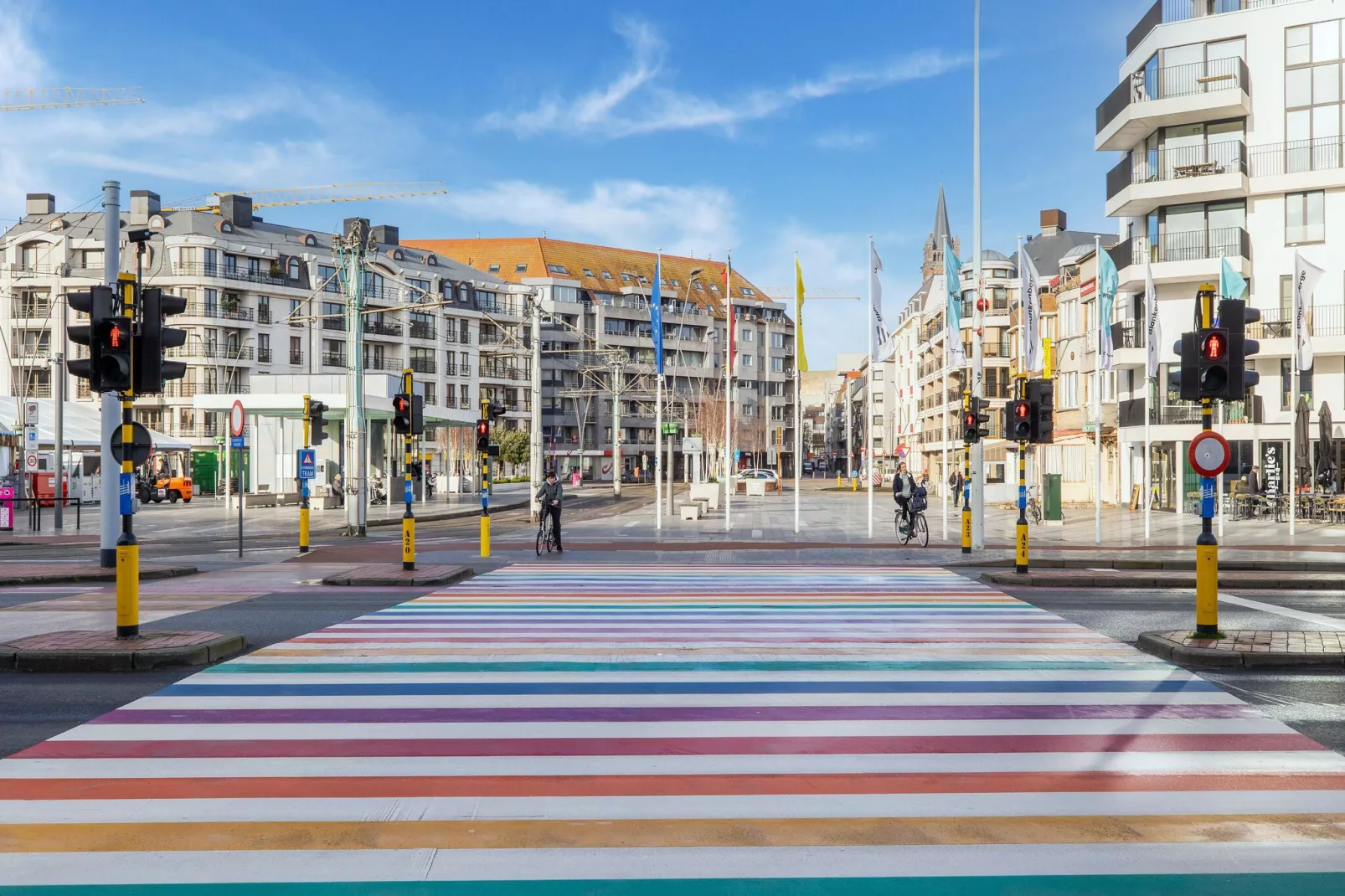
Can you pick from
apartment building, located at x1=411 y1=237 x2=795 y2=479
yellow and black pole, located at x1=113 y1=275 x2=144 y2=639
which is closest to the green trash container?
yellow and black pole, located at x1=113 y1=275 x2=144 y2=639

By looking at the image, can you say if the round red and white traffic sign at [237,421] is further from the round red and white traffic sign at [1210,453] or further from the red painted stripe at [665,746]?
the round red and white traffic sign at [1210,453]

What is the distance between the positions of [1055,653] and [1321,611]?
19.4ft

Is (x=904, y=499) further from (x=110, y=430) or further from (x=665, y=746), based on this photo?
(x=665, y=746)

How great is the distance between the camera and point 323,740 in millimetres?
6973

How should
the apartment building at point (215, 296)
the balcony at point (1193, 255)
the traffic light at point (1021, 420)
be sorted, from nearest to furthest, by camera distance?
1. the traffic light at point (1021, 420)
2. the balcony at point (1193, 255)
3. the apartment building at point (215, 296)

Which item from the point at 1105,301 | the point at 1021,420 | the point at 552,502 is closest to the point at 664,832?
the point at 1021,420

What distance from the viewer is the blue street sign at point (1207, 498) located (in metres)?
10.9

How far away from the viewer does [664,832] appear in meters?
5.29

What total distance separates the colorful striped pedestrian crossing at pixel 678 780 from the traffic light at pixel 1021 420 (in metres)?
9.56

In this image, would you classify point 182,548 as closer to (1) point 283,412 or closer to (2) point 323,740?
(1) point 283,412

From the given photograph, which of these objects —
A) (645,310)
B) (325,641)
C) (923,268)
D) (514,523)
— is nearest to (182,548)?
(514,523)

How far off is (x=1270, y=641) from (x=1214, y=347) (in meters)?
2.80

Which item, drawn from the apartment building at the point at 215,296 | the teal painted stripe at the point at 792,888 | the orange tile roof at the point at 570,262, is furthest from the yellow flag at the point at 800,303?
the orange tile roof at the point at 570,262

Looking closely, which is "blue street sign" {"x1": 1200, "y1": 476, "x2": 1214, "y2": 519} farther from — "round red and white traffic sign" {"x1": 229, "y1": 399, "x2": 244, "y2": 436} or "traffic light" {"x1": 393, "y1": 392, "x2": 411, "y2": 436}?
"round red and white traffic sign" {"x1": 229, "y1": 399, "x2": 244, "y2": 436}
